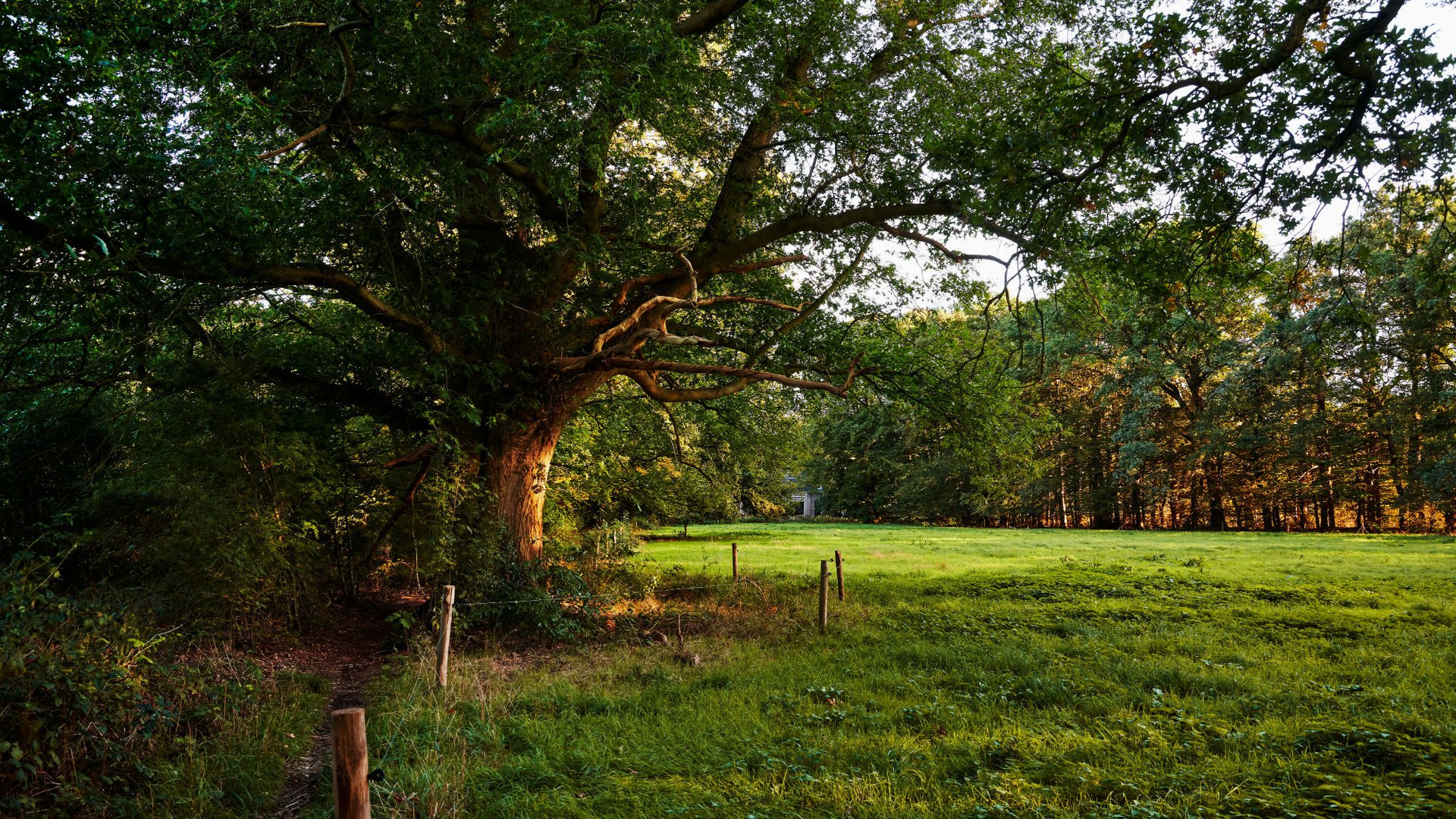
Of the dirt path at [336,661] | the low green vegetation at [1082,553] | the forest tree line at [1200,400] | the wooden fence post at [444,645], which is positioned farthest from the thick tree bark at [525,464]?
the low green vegetation at [1082,553]

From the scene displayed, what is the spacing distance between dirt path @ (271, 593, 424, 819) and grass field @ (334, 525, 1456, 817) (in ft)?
1.75

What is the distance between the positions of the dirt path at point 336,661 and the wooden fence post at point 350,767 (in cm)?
268

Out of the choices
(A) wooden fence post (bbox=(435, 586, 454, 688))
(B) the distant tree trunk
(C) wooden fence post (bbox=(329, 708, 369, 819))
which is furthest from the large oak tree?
(B) the distant tree trunk

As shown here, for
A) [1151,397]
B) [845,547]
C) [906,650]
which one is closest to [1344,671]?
[906,650]

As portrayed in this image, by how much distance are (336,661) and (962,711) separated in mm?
9182

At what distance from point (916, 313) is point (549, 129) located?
9.81 m

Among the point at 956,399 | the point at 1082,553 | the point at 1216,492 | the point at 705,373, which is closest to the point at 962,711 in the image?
the point at 956,399

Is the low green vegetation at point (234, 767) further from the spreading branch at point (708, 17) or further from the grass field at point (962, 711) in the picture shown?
the spreading branch at point (708, 17)

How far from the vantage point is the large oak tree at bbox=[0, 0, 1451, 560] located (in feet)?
20.9

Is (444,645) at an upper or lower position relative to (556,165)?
lower

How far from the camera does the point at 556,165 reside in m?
10.5

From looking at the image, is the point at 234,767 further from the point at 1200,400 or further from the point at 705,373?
the point at 1200,400

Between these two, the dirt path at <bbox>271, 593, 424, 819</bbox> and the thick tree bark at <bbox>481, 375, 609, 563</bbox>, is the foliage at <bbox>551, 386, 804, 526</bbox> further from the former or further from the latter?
the dirt path at <bbox>271, 593, 424, 819</bbox>

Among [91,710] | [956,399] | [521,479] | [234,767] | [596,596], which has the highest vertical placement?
[956,399]
